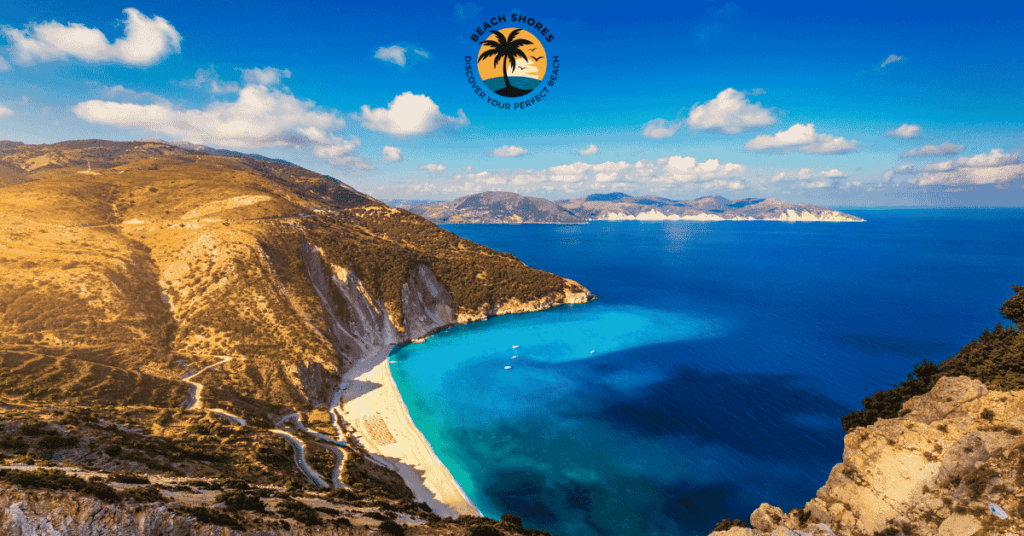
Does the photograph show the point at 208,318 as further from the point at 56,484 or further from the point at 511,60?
the point at 511,60

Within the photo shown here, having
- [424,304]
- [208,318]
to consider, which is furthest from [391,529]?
[424,304]

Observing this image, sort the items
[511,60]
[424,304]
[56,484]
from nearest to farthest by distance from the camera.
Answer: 1. [56,484]
2. [511,60]
3. [424,304]

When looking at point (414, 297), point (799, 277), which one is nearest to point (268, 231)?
point (414, 297)

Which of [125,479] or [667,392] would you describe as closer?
[125,479]

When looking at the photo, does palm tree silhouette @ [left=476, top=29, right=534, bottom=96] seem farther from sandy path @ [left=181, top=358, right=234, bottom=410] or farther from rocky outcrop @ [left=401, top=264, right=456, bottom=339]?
rocky outcrop @ [left=401, top=264, right=456, bottom=339]

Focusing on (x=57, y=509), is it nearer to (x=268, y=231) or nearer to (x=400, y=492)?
(x=400, y=492)

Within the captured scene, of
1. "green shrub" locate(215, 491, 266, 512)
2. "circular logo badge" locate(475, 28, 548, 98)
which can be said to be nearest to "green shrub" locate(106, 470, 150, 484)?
"green shrub" locate(215, 491, 266, 512)
